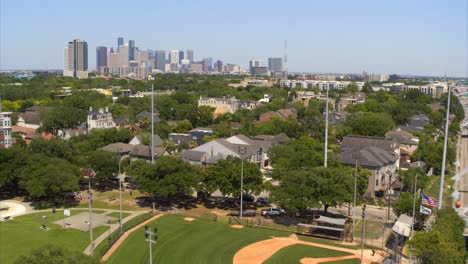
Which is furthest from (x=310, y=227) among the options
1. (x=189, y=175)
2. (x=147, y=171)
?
(x=147, y=171)

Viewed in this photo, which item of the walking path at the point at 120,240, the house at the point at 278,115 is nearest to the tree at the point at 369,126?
the house at the point at 278,115

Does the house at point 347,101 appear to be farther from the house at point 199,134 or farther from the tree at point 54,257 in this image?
the tree at point 54,257

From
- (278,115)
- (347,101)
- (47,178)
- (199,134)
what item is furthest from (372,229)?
(347,101)

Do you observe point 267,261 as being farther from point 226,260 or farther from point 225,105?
point 225,105

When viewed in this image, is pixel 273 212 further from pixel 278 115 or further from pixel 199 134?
pixel 278 115

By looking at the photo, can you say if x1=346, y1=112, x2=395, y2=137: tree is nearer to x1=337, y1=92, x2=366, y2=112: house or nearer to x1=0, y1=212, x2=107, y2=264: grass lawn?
x1=337, y1=92, x2=366, y2=112: house
